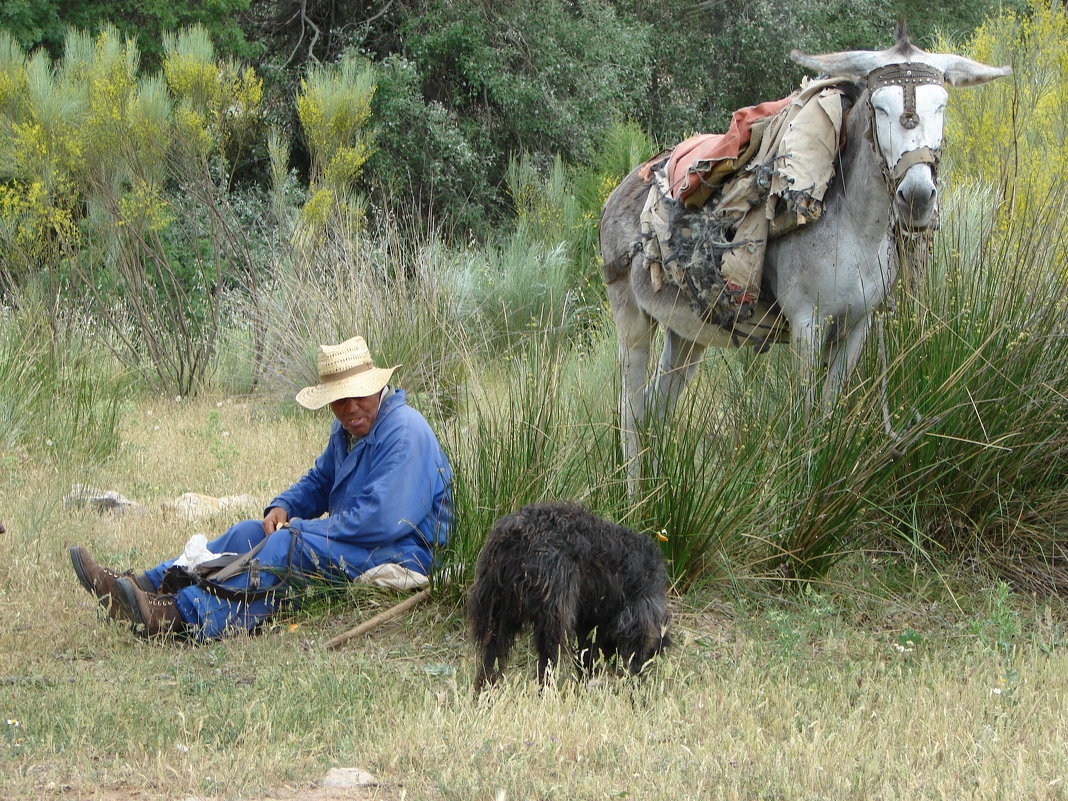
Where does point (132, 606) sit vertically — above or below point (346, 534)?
below

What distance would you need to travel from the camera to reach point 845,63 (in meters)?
6.48

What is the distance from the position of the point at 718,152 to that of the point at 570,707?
371 centimetres

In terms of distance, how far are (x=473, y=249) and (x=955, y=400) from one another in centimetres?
1188

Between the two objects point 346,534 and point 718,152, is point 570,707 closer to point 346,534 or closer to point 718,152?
point 346,534

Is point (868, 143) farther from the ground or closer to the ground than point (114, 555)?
farther from the ground

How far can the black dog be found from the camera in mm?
4512

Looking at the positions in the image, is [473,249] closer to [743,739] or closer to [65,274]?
[65,274]

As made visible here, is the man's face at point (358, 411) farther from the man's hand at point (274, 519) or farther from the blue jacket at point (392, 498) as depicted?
the man's hand at point (274, 519)

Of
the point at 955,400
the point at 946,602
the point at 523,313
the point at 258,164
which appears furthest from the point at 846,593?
the point at 258,164

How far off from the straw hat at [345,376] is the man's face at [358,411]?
0.04 metres

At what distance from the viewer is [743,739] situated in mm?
4344

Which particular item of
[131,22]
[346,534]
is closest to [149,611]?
[346,534]

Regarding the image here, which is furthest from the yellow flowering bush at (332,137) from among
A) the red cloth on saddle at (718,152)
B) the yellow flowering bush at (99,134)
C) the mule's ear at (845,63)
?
the mule's ear at (845,63)

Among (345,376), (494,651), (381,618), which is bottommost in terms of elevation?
(381,618)
